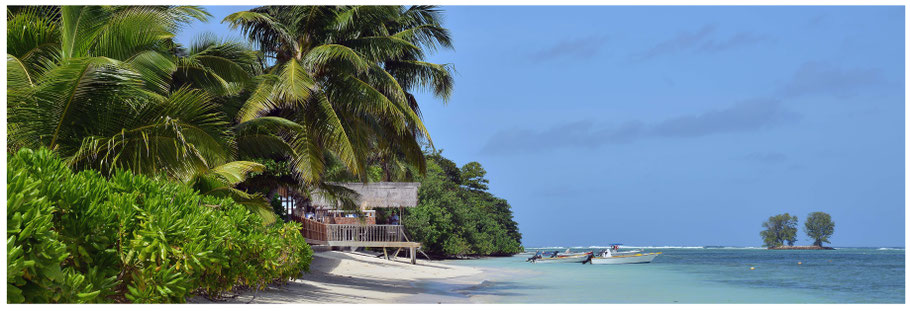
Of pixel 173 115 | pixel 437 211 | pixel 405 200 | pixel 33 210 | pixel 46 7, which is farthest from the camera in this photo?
pixel 437 211

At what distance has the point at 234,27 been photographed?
15.0 m

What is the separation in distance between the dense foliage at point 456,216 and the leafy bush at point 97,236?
2247cm

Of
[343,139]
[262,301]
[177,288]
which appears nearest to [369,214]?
[343,139]

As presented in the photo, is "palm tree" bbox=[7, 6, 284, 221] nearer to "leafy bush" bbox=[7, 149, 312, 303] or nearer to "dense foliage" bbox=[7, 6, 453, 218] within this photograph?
"dense foliage" bbox=[7, 6, 453, 218]

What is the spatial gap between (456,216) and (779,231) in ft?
267

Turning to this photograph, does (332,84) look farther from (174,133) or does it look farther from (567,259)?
(567,259)

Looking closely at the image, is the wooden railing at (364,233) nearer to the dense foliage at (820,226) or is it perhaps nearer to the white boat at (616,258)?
the white boat at (616,258)

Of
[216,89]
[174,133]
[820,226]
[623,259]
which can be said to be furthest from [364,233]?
[820,226]

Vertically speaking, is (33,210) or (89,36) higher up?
(89,36)

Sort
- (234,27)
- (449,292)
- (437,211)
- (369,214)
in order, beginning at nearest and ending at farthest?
(234,27)
(449,292)
(369,214)
(437,211)

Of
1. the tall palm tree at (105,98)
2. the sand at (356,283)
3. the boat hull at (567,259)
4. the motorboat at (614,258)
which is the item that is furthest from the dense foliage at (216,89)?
the boat hull at (567,259)

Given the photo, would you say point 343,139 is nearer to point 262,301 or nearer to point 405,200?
point 262,301

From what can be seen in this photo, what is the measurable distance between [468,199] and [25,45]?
1839 inches

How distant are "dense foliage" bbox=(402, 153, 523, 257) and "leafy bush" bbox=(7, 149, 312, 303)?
22474 mm
